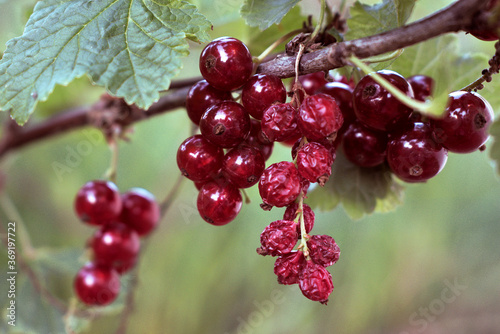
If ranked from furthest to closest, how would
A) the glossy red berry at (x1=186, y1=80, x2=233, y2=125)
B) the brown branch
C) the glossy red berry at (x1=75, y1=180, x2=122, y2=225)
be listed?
1. the glossy red berry at (x1=75, y1=180, x2=122, y2=225)
2. the glossy red berry at (x1=186, y1=80, x2=233, y2=125)
3. the brown branch

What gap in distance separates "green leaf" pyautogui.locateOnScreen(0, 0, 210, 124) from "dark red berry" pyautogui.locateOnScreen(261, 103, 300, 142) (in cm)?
11

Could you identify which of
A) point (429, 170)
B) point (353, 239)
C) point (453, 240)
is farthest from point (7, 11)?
point (453, 240)

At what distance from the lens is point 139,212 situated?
793 millimetres

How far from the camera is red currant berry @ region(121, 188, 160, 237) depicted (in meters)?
0.79

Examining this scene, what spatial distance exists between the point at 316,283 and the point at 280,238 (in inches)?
1.8

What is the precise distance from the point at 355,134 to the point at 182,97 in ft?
0.82

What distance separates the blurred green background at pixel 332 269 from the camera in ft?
5.12

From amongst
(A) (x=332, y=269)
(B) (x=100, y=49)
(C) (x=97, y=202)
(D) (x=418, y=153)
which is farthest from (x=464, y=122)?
(A) (x=332, y=269)

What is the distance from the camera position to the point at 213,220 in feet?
1.49

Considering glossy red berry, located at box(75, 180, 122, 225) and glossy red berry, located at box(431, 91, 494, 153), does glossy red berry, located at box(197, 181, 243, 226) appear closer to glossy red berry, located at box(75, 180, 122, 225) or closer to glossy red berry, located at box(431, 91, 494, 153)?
glossy red berry, located at box(431, 91, 494, 153)

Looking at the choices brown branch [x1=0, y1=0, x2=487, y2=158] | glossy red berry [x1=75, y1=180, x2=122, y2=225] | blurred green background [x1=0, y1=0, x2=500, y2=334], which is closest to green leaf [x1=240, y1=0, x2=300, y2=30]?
brown branch [x1=0, y1=0, x2=487, y2=158]

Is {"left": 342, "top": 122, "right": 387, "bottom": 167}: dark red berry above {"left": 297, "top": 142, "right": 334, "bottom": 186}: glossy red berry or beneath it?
beneath

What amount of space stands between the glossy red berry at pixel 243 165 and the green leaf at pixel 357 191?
19 cm

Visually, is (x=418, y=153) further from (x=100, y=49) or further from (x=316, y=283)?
(x=100, y=49)
